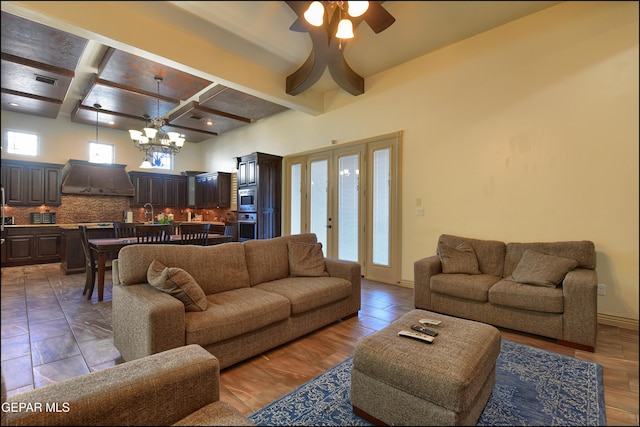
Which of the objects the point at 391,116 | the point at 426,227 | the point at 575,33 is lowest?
the point at 426,227

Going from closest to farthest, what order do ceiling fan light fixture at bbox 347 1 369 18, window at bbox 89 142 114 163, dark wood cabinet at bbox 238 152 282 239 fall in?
ceiling fan light fixture at bbox 347 1 369 18
dark wood cabinet at bbox 238 152 282 239
window at bbox 89 142 114 163

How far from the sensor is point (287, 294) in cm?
248

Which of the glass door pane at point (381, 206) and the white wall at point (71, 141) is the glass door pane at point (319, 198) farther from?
the white wall at point (71, 141)

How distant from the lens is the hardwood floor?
3.63 ft

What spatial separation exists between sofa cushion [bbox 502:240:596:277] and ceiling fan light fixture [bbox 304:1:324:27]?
2.20m

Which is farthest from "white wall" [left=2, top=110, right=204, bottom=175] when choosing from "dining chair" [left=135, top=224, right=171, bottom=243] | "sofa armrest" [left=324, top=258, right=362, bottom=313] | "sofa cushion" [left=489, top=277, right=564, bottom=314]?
"sofa cushion" [left=489, top=277, right=564, bottom=314]

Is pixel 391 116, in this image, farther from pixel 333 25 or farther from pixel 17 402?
pixel 17 402

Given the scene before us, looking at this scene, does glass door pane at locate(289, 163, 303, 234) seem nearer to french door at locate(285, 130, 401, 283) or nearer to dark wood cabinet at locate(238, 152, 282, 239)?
french door at locate(285, 130, 401, 283)

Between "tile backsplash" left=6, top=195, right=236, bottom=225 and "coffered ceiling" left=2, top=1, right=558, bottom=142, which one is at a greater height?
"coffered ceiling" left=2, top=1, right=558, bottom=142

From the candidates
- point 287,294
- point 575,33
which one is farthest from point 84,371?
point 575,33

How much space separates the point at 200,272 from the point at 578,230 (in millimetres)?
3042

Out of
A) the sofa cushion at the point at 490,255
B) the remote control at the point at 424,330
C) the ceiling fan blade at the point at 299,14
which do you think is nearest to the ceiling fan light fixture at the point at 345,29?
the ceiling fan blade at the point at 299,14

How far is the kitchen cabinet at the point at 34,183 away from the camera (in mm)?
5781

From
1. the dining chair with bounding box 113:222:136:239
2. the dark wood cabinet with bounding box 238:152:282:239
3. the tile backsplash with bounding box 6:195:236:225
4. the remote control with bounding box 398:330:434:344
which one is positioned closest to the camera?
the remote control with bounding box 398:330:434:344
